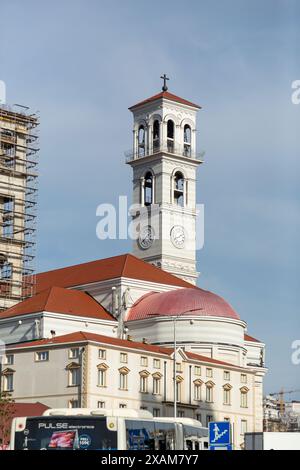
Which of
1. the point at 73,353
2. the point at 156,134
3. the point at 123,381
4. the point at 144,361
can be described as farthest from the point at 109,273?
the point at 156,134

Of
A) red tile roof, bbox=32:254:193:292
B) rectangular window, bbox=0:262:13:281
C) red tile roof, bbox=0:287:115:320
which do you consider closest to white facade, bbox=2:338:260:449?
red tile roof, bbox=0:287:115:320

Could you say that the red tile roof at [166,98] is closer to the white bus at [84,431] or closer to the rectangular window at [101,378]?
the rectangular window at [101,378]

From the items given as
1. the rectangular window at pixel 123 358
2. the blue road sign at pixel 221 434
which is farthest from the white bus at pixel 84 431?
the rectangular window at pixel 123 358

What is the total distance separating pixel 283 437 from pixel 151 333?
66.4m

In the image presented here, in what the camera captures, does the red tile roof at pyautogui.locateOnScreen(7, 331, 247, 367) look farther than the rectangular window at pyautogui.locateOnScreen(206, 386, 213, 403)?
No

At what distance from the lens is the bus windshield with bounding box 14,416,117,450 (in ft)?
100

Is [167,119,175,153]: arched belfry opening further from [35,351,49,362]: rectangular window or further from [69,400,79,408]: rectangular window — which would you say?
[69,400,79,408]: rectangular window

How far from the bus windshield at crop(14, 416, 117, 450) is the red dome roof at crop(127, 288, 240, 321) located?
76.7 meters

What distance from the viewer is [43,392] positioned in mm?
97625

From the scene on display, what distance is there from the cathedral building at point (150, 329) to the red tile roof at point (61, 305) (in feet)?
0.52

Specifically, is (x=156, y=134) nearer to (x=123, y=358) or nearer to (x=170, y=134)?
(x=170, y=134)

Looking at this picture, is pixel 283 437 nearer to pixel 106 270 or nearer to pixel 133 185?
pixel 106 270
